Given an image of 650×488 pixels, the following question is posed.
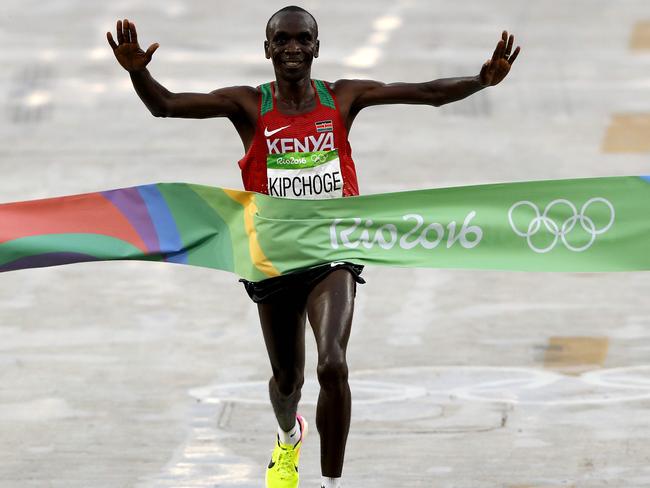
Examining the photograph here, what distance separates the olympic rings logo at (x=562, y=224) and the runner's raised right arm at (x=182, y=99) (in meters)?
1.58

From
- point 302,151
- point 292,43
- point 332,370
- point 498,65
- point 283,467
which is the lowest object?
point 283,467

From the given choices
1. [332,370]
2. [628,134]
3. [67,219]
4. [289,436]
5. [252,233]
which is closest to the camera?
[332,370]

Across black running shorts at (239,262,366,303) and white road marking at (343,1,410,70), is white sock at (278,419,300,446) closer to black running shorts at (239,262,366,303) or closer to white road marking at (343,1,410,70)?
black running shorts at (239,262,366,303)

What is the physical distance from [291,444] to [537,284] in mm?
4331

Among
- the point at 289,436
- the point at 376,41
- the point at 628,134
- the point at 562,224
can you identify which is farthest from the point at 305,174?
the point at 376,41

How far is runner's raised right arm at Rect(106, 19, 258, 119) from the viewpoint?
6.83m

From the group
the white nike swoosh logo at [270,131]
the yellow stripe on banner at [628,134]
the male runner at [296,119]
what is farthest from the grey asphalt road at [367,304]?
the white nike swoosh logo at [270,131]

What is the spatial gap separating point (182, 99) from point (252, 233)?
80 cm

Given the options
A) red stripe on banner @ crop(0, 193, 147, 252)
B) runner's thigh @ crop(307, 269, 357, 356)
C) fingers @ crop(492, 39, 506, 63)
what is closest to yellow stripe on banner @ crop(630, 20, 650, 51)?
fingers @ crop(492, 39, 506, 63)

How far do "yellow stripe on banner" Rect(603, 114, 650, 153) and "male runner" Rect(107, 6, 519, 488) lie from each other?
25.5ft

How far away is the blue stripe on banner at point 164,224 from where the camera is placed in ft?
25.3

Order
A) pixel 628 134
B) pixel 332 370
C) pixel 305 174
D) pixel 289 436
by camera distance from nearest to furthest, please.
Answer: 1. pixel 332 370
2. pixel 305 174
3. pixel 289 436
4. pixel 628 134

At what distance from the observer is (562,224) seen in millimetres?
7465

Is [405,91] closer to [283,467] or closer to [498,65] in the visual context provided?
[498,65]
